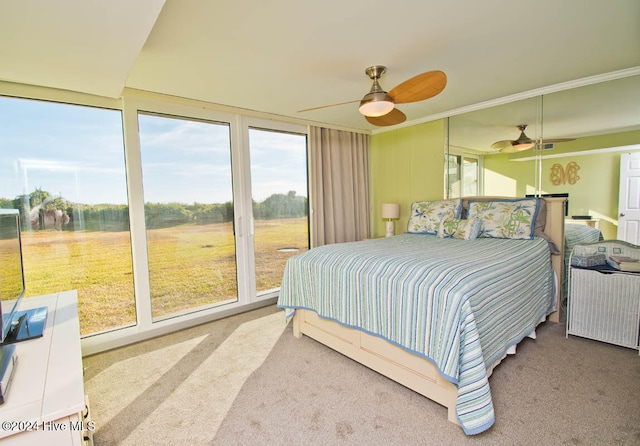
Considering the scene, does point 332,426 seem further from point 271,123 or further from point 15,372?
point 271,123

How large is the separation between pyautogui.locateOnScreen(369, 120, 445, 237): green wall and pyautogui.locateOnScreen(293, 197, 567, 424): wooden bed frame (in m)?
1.35

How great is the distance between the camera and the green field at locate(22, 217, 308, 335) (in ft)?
8.50

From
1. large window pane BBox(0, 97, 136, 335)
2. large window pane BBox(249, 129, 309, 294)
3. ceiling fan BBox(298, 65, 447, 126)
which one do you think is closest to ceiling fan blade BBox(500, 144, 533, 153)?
ceiling fan BBox(298, 65, 447, 126)

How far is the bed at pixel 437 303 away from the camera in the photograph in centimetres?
162

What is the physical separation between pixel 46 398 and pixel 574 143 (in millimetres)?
4424

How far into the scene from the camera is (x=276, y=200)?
3977 millimetres

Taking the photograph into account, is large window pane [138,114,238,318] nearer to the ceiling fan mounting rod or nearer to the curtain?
the curtain

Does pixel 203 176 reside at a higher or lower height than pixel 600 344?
higher

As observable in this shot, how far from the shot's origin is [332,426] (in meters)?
1.73

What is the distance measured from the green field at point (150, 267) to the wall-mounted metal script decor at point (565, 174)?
10.4 feet

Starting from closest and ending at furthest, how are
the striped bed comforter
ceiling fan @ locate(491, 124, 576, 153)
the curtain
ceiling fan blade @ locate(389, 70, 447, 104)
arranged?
the striped bed comforter → ceiling fan blade @ locate(389, 70, 447, 104) → ceiling fan @ locate(491, 124, 576, 153) → the curtain

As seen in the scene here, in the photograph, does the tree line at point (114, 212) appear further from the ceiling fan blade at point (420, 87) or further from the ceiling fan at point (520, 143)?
the ceiling fan at point (520, 143)

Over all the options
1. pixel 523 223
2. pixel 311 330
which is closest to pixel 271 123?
pixel 311 330

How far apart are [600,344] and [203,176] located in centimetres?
403
